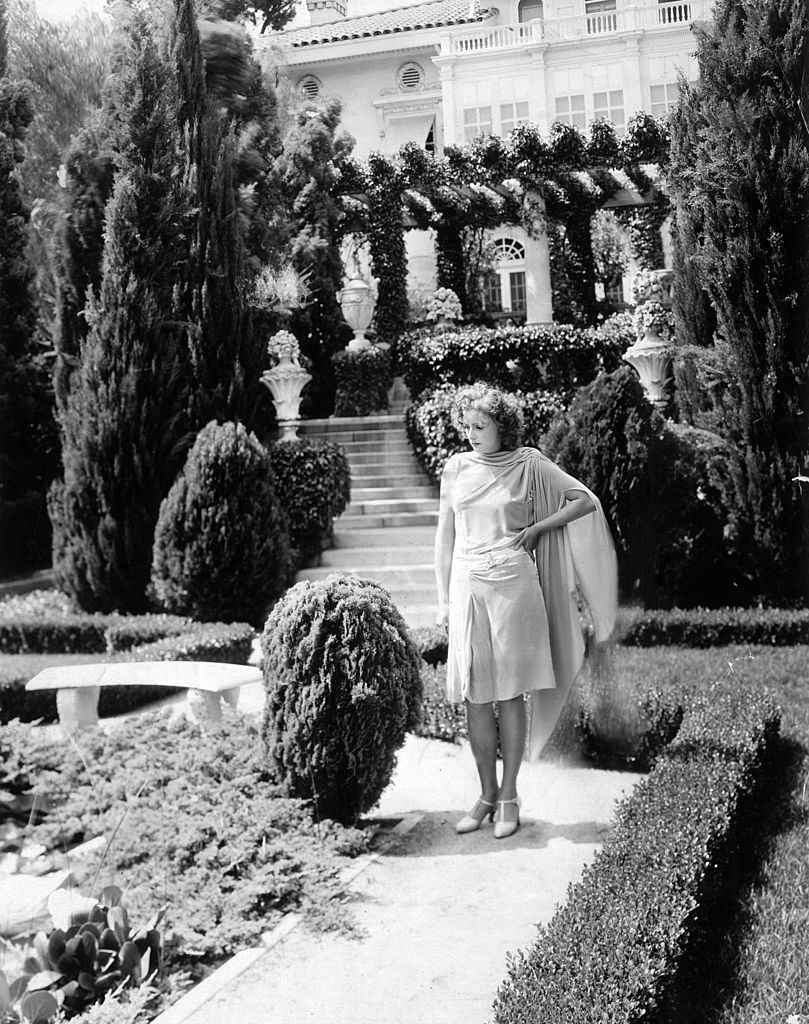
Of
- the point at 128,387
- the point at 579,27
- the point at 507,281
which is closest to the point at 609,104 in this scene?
the point at 579,27

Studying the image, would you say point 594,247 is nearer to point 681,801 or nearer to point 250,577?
point 250,577

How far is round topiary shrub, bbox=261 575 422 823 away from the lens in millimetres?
4246

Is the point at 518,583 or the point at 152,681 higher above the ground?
the point at 518,583

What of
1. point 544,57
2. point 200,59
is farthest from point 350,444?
point 544,57

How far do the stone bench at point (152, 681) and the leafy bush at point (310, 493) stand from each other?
17.7 feet

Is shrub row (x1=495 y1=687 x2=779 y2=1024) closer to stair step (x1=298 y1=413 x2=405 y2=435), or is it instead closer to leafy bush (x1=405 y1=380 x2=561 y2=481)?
leafy bush (x1=405 y1=380 x2=561 y2=481)

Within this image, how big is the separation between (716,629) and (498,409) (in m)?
4.28

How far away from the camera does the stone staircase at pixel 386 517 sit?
10812mm

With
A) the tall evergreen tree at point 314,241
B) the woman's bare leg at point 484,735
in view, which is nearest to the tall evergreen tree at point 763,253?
the woman's bare leg at point 484,735

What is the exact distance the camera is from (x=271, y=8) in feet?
88.0

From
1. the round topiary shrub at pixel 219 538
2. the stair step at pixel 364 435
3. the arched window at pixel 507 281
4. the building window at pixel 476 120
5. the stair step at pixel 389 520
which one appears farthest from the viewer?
the arched window at pixel 507 281

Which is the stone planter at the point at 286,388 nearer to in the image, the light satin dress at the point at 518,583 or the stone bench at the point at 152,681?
the stone bench at the point at 152,681

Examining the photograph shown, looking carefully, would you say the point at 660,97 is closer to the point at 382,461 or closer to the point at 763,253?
the point at 382,461

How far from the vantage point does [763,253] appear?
28.0 ft
